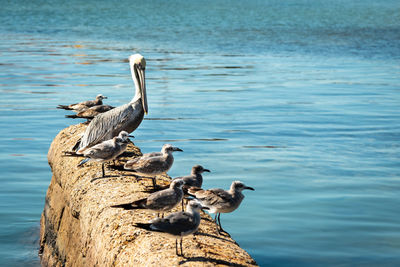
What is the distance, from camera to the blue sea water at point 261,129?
9.91m

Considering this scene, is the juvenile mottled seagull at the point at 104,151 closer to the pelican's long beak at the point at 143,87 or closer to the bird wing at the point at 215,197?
the bird wing at the point at 215,197

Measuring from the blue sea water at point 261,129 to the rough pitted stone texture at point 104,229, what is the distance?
Answer: 114cm

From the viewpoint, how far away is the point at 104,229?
6793 millimetres

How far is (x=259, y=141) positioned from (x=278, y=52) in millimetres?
22546

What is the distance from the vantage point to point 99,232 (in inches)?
271

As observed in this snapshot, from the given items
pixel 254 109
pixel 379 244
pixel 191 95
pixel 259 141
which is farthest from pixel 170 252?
pixel 191 95

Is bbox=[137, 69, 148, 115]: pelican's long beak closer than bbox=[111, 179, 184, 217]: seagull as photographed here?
No

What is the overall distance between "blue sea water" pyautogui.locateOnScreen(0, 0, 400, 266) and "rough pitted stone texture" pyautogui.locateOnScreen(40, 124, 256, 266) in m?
1.14

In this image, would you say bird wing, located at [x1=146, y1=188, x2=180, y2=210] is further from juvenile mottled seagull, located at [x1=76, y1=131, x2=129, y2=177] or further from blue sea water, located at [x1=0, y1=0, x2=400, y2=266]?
blue sea water, located at [x1=0, y1=0, x2=400, y2=266]

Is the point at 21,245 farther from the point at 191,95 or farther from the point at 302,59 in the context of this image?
the point at 302,59

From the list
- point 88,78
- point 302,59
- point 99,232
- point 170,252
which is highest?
point 302,59

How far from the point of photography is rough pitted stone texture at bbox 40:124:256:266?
5949mm

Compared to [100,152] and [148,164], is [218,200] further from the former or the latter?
[100,152]

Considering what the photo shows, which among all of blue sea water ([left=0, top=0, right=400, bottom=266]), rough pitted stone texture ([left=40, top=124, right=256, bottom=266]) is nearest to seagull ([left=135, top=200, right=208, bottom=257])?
rough pitted stone texture ([left=40, top=124, right=256, bottom=266])
